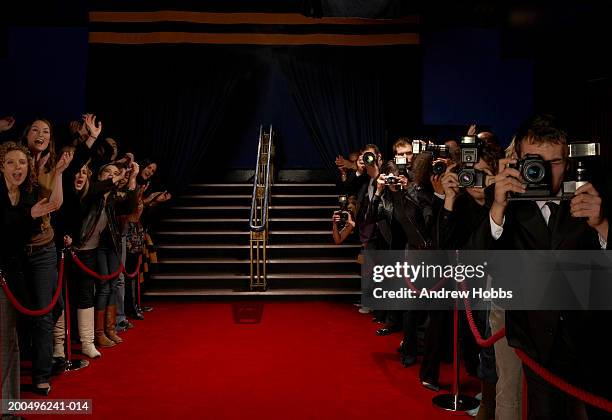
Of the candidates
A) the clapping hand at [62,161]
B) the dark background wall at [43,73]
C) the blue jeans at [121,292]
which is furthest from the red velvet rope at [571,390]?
the dark background wall at [43,73]

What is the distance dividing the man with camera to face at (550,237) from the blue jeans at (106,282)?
3.63 m

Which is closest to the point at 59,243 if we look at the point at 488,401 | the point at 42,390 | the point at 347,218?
the point at 42,390

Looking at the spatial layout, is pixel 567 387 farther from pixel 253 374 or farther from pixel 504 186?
pixel 253 374

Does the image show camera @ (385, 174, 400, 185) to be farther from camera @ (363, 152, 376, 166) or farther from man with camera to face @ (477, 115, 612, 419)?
man with camera to face @ (477, 115, 612, 419)

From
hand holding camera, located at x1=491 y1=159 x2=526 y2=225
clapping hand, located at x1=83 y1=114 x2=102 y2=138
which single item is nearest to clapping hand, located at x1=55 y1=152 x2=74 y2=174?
clapping hand, located at x1=83 y1=114 x2=102 y2=138

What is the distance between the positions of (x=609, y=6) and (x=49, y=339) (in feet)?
18.4

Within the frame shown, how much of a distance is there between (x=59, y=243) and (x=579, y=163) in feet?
12.4

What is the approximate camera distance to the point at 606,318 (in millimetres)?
1824

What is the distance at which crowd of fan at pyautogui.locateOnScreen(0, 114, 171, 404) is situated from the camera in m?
3.21

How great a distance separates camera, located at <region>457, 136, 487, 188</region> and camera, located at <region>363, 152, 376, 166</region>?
2.72 m

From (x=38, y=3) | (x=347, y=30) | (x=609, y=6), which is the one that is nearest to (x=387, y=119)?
(x=347, y=30)

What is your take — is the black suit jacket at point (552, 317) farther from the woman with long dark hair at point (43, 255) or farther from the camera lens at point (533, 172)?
the woman with long dark hair at point (43, 255)

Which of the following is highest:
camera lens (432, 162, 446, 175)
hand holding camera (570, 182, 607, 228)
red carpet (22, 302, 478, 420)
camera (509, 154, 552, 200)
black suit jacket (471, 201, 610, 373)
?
camera lens (432, 162, 446, 175)

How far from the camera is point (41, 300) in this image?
11.5ft
